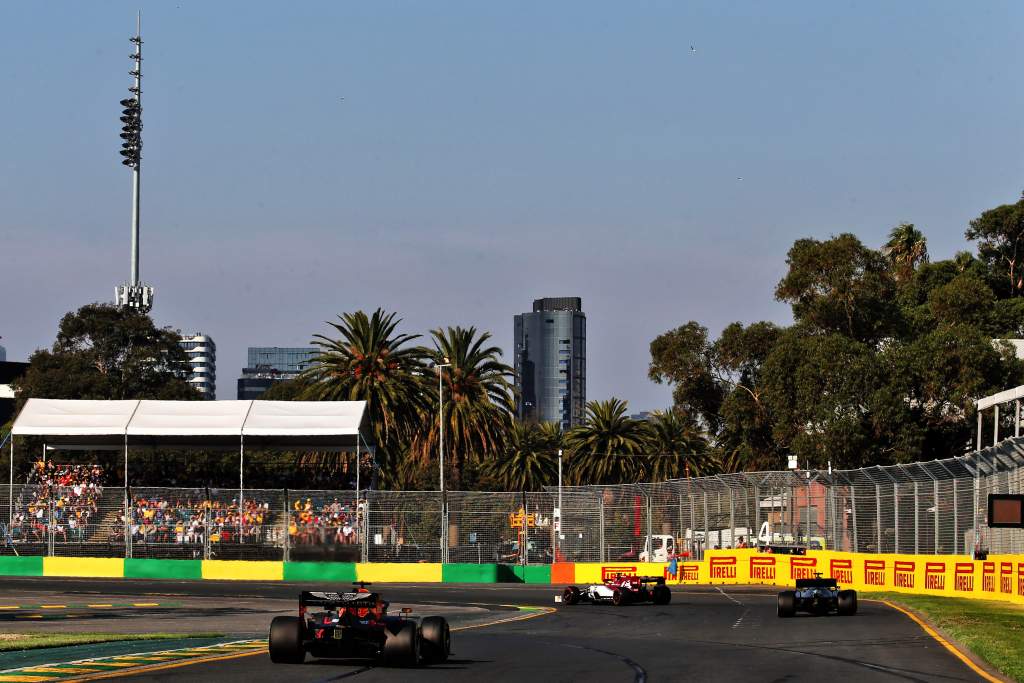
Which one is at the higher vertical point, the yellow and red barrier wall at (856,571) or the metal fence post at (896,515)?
the metal fence post at (896,515)

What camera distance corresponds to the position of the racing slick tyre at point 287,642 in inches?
742

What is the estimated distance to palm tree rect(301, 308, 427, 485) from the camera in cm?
8394

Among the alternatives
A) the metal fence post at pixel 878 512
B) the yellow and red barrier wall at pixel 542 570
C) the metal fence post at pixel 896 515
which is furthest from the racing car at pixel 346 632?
the metal fence post at pixel 878 512

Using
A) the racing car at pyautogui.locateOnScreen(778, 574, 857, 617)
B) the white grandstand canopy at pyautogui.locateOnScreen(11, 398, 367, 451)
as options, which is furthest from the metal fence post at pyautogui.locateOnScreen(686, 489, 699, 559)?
the racing car at pyautogui.locateOnScreen(778, 574, 857, 617)

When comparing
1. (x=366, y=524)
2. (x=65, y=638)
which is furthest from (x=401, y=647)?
(x=366, y=524)

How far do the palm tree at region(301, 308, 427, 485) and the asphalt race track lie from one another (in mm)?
38364

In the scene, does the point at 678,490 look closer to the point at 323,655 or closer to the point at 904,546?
the point at 904,546

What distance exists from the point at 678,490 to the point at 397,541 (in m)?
10.7

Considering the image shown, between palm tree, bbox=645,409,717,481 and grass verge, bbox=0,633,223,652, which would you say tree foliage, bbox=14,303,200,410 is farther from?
grass verge, bbox=0,633,223,652

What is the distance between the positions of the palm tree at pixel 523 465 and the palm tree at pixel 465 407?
21.1ft

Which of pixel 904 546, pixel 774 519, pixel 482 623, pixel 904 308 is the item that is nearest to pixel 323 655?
pixel 482 623

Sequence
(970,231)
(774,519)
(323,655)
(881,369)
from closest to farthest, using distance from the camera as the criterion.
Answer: (323,655), (774,519), (881,369), (970,231)

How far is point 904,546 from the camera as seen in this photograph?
4362 centimetres

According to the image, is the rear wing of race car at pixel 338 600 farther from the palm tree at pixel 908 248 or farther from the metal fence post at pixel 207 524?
the palm tree at pixel 908 248
